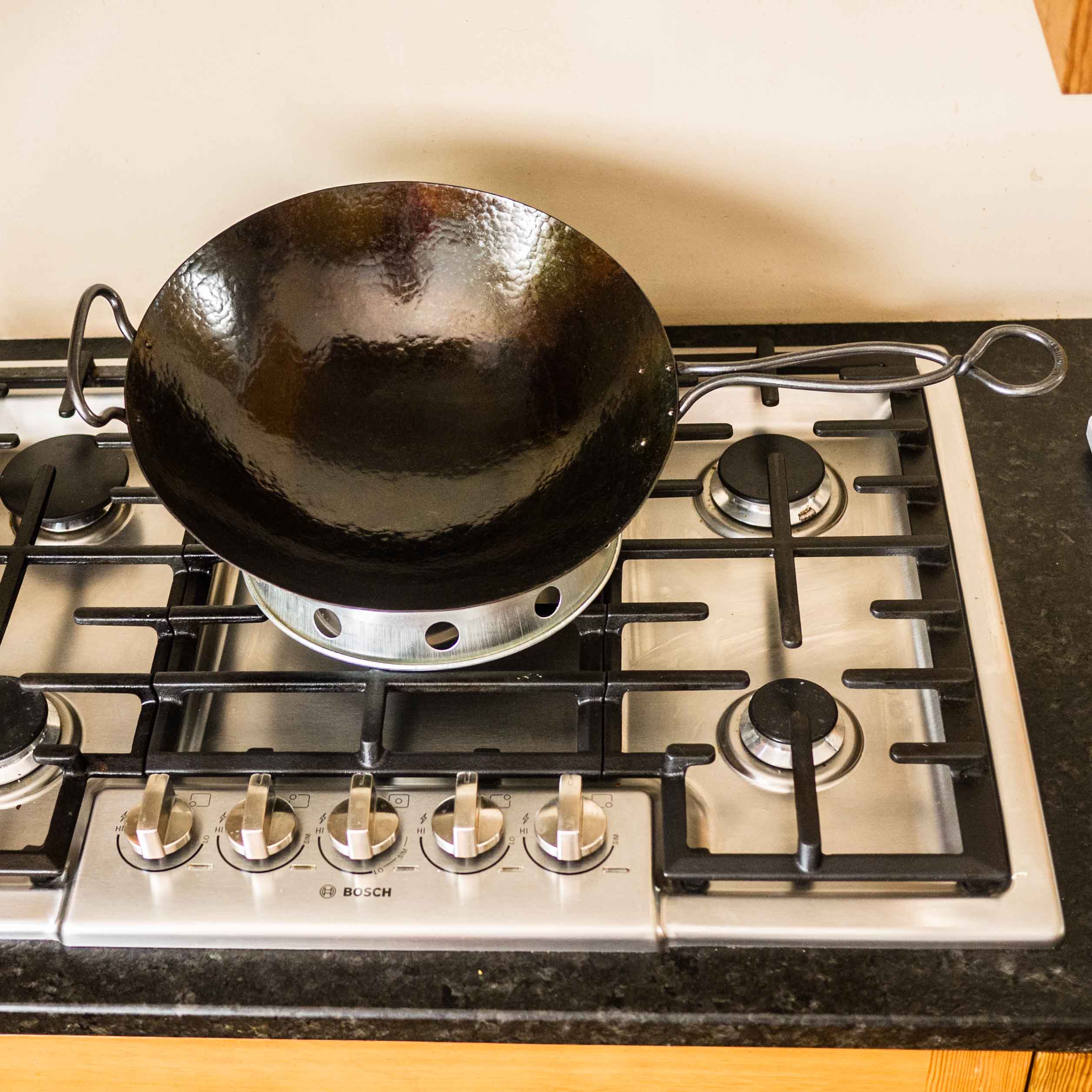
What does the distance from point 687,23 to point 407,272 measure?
0.84 feet

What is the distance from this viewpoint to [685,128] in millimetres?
841

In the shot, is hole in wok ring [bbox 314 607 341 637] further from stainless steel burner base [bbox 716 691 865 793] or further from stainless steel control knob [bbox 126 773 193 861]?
stainless steel burner base [bbox 716 691 865 793]

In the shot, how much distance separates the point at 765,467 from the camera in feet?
2.75

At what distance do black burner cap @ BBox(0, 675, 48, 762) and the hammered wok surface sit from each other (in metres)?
0.16

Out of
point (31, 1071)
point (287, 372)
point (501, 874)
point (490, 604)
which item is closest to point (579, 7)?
point (287, 372)

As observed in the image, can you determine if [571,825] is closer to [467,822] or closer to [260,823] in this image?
[467,822]

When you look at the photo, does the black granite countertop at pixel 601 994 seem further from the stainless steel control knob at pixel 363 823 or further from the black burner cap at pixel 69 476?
the black burner cap at pixel 69 476

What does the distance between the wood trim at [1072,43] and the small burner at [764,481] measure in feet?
1.11

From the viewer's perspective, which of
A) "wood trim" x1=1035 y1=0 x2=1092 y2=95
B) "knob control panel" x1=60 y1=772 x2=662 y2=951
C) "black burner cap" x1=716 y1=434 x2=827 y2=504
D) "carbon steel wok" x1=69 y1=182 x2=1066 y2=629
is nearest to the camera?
"wood trim" x1=1035 y1=0 x2=1092 y2=95

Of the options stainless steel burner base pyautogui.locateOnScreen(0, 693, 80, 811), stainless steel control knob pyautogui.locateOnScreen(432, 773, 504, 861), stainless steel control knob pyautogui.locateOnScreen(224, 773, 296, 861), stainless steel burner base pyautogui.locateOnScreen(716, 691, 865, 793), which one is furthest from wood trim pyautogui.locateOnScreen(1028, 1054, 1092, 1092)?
stainless steel burner base pyautogui.locateOnScreen(0, 693, 80, 811)

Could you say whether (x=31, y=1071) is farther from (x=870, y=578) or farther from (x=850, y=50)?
(x=850, y=50)

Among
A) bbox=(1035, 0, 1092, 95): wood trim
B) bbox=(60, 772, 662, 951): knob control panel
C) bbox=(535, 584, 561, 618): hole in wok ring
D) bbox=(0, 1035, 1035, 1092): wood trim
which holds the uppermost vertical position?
bbox=(1035, 0, 1092, 95): wood trim

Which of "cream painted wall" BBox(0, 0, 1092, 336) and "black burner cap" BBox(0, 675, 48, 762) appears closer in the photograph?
"black burner cap" BBox(0, 675, 48, 762)

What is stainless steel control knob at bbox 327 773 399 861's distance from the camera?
2.06 feet
